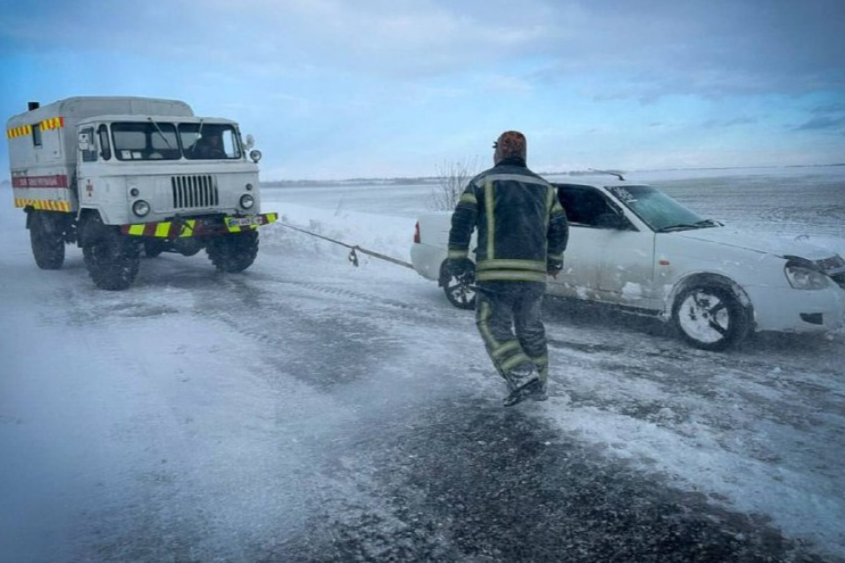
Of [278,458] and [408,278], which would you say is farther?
[408,278]

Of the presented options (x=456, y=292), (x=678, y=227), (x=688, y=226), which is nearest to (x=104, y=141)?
(x=456, y=292)

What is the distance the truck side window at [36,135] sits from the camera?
10.2m

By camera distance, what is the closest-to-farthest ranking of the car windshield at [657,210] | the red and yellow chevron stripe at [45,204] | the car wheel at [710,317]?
the car wheel at [710,317], the car windshield at [657,210], the red and yellow chevron stripe at [45,204]

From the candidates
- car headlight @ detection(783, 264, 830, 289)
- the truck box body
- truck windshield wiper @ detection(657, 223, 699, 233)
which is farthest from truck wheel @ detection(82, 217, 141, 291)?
car headlight @ detection(783, 264, 830, 289)

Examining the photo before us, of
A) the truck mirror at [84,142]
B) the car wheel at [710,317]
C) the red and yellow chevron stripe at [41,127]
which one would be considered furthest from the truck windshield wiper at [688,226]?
the red and yellow chevron stripe at [41,127]

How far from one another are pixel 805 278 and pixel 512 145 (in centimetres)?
319

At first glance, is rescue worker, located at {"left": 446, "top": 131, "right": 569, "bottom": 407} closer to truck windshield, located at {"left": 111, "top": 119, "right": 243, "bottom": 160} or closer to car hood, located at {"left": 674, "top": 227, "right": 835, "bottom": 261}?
car hood, located at {"left": 674, "top": 227, "right": 835, "bottom": 261}

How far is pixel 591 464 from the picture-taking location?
3430 millimetres

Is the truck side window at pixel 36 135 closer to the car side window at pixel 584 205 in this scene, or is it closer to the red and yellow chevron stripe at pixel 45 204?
the red and yellow chevron stripe at pixel 45 204

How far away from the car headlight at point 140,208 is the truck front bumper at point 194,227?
0.16 m

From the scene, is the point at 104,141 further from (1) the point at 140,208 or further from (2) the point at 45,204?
(2) the point at 45,204

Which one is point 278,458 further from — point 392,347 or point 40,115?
point 40,115

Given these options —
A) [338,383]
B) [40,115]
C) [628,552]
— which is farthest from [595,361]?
[40,115]

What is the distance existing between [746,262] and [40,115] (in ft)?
36.0
